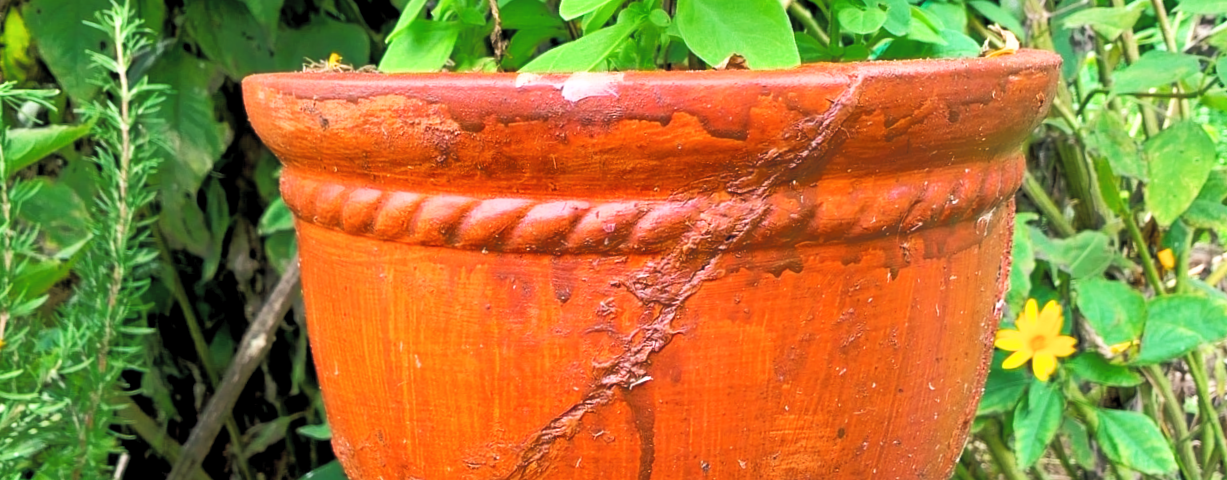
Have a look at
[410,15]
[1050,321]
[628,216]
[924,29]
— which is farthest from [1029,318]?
[410,15]

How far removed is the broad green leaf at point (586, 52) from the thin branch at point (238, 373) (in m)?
0.69

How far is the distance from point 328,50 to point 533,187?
69cm

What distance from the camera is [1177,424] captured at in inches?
48.2

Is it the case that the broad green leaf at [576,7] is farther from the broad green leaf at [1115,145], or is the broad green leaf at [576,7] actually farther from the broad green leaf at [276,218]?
the broad green leaf at [1115,145]

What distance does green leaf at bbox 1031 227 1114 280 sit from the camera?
1041 millimetres

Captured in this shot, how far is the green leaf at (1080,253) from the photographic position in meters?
1.04

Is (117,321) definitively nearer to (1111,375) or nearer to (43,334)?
(43,334)

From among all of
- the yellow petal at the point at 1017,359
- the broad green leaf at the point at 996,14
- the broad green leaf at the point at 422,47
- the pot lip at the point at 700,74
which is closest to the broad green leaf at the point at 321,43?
the broad green leaf at the point at 422,47

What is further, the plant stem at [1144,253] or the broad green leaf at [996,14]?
the plant stem at [1144,253]

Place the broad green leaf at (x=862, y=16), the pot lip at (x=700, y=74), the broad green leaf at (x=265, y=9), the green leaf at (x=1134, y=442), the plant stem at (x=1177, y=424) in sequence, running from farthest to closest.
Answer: the plant stem at (x=1177, y=424)
the broad green leaf at (x=265, y=9)
the green leaf at (x=1134, y=442)
the broad green leaf at (x=862, y=16)
the pot lip at (x=700, y=74)

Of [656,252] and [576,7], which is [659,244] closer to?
[656,252]

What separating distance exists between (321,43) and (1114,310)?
0.98 metres

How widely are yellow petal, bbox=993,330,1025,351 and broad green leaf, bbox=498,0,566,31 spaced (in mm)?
546

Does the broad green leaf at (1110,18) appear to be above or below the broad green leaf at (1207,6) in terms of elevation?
below
